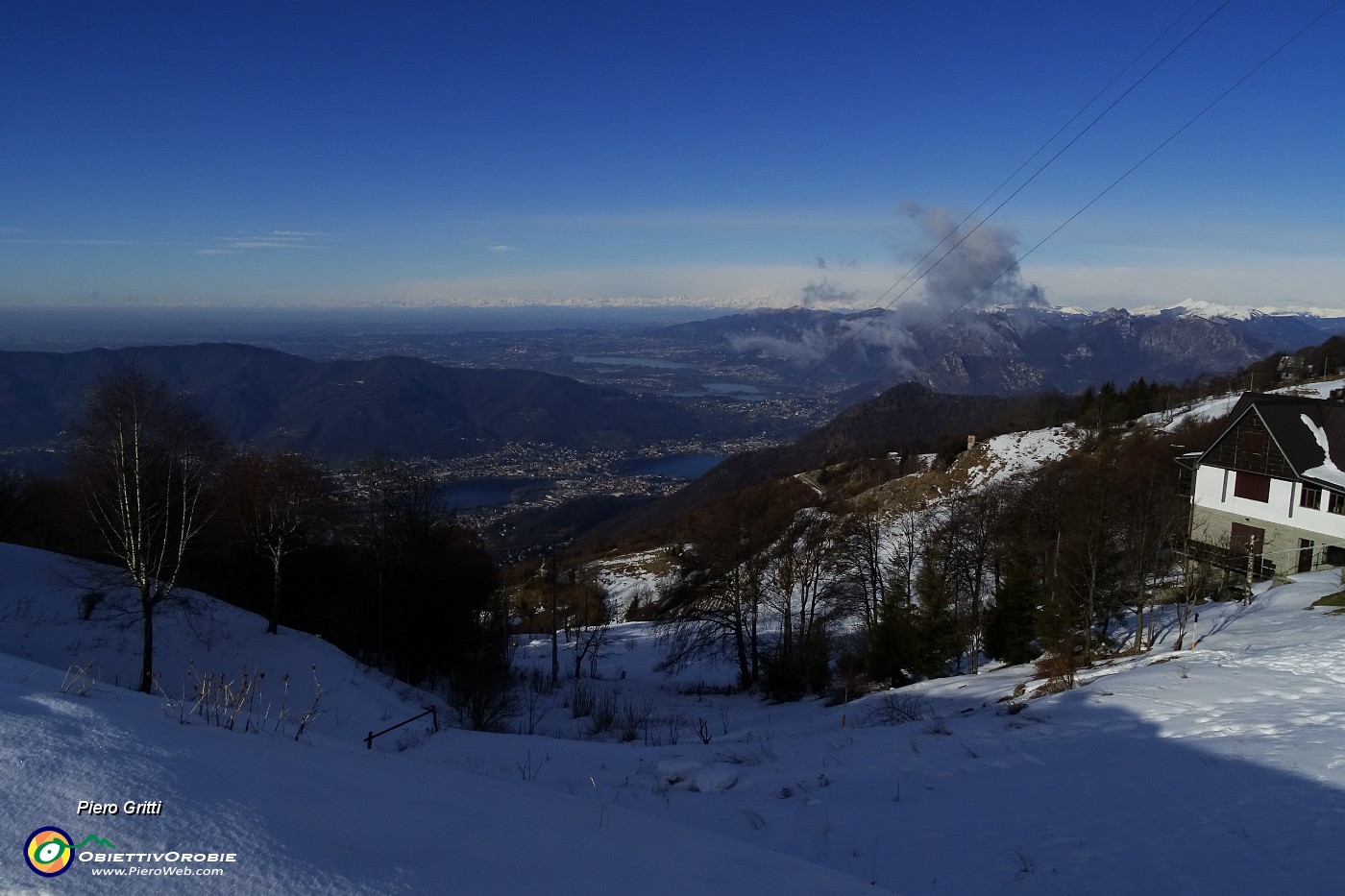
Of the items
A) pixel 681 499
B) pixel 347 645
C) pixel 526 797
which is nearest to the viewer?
pixel 526 797

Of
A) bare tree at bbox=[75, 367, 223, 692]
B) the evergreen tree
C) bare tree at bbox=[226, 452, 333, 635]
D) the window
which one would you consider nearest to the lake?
the window

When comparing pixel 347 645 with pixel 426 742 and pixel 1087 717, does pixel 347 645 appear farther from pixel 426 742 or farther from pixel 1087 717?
pixel 1087 717

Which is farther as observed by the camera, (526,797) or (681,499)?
(681,499)

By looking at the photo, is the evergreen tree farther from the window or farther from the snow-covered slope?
the window

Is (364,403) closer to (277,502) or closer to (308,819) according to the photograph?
(277,502)

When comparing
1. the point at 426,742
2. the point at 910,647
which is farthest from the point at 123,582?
the point at 910,647

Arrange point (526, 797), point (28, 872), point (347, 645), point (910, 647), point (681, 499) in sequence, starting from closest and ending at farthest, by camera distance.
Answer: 1. point (28, 872)
2. point (526, 797)
3. point (910, 647)
4. point (347, 645)
5. point (681, 499)

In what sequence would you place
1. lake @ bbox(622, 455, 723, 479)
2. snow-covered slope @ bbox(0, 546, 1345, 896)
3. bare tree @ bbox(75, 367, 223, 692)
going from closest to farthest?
snow-covered slope @ bbox(0, 546, 1345, 896) < bare tree @ bbox(75, 367, 223, 692) < lake @ bbox(622, 455, 723, 479)
